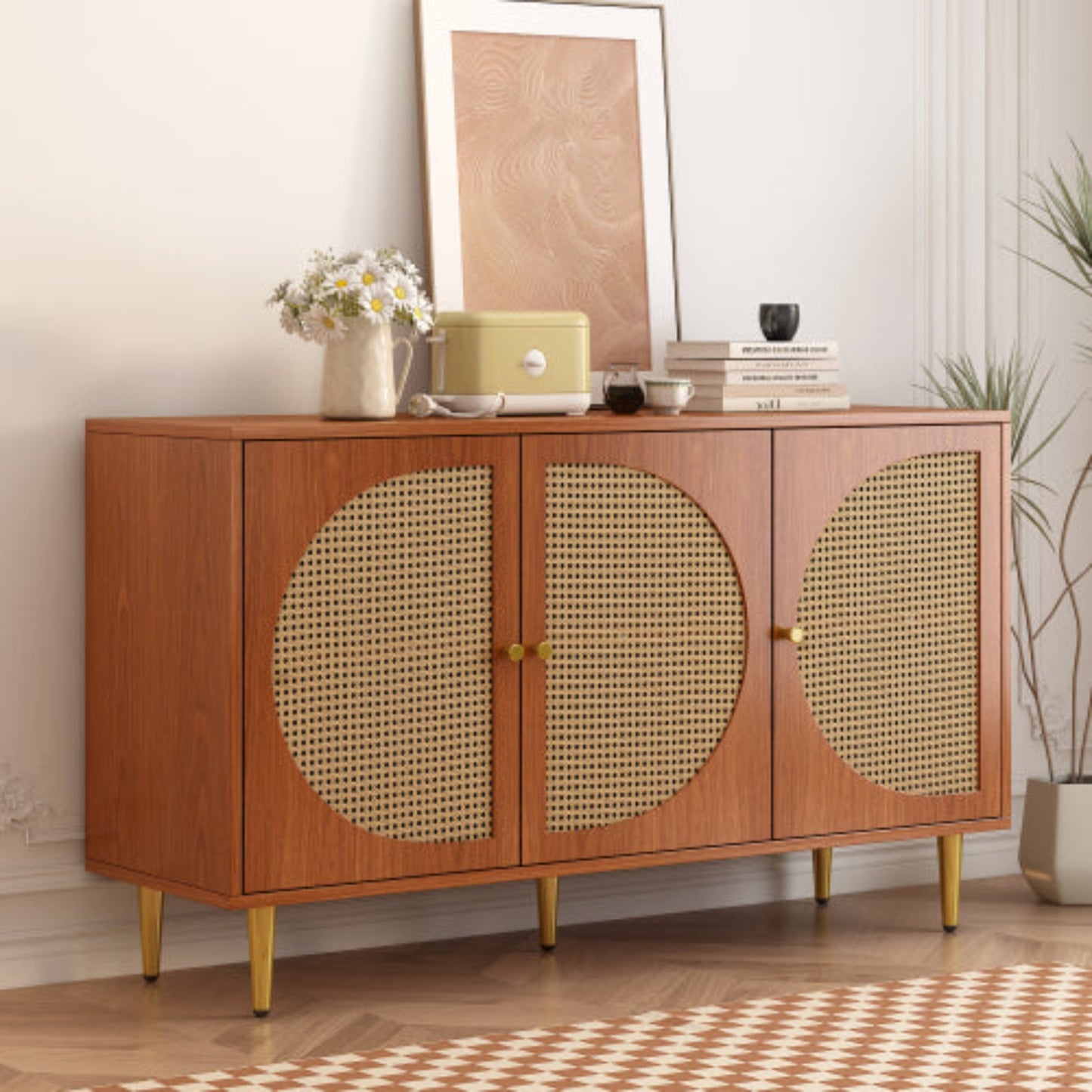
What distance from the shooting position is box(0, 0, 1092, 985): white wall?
3.61 metres

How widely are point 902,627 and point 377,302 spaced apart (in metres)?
1.10

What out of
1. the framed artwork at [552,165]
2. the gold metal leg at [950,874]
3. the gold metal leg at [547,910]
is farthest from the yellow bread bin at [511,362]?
the gold metal leg at [950,874]

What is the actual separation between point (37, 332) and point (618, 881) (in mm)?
1475

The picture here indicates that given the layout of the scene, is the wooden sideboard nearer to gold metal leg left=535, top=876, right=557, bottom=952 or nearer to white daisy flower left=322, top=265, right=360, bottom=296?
gold metal leg left=535, top=876, right=557, bottom=952

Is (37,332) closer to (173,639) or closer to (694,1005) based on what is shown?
(173,639)

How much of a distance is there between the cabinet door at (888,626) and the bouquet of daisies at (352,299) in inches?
26.7

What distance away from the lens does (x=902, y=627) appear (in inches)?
154

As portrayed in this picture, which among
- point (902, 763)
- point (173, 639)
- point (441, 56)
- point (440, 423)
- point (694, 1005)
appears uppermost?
point (441, 56)

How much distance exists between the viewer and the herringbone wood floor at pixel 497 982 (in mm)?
3324

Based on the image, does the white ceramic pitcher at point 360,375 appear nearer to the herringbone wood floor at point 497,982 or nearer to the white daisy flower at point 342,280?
the white daisy flower at point 342,280

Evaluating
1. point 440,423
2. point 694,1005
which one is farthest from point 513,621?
point 694,1005

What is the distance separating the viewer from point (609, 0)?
4078 millimetres

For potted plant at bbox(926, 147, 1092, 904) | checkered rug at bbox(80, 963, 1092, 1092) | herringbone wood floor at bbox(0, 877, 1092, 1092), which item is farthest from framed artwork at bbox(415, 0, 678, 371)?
checkered rug at bbox(80, 963, 1092, 1092)

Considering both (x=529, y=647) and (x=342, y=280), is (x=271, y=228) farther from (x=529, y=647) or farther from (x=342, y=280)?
(x=529, y=647)
